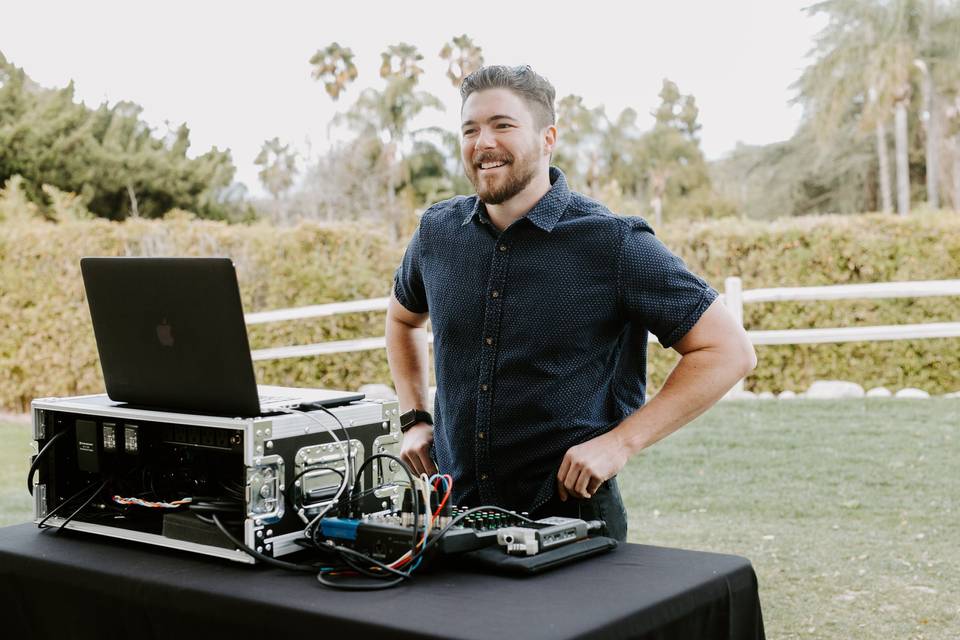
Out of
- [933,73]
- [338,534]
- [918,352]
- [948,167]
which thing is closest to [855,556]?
[338,534]

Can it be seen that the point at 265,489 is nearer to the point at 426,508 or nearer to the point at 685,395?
the point at 426,508

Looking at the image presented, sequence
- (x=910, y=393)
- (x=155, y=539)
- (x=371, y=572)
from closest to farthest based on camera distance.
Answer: (x=371, y=572), (x=155, y=539), (x=910, y=393)

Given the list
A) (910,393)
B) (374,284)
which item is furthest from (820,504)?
(374,284)

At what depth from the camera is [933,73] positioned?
26672 mm

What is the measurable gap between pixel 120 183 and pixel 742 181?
18.7m

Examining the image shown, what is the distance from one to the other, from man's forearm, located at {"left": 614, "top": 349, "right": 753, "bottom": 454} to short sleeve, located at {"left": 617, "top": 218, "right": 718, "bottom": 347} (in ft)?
0.24

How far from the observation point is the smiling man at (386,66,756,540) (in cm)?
223

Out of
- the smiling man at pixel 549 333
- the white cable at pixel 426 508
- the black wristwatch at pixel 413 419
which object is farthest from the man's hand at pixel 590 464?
the black wristwatch at pixel 413 419

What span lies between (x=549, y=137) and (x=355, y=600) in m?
1.17

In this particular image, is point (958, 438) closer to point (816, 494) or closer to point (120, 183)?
point (816, 494)

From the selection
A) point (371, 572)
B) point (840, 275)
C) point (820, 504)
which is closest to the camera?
point (371, 572)

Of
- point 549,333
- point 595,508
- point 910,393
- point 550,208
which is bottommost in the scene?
point 910,393

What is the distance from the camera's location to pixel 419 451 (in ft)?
8.36

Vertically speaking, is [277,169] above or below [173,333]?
above
